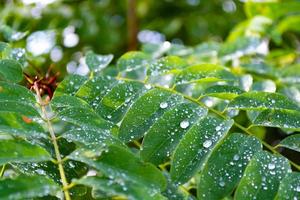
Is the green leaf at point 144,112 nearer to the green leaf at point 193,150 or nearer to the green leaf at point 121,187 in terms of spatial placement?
the green leaf at point 193,150

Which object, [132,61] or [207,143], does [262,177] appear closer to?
[207,143]

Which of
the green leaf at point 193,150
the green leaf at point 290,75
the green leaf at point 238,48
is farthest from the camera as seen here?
the green leaf at point 238,48

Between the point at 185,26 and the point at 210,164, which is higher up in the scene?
the point at 210,164

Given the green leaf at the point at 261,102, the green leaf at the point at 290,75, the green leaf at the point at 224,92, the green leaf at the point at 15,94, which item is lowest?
the green leaf at the point at 290,75

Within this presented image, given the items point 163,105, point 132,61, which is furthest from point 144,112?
point 132,61

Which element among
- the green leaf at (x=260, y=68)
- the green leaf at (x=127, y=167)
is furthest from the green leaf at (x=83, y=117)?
the green leaf at (x=260, y=68)

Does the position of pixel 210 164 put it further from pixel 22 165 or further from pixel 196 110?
pixel 22 165

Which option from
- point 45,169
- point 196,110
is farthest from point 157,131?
point 45,169
